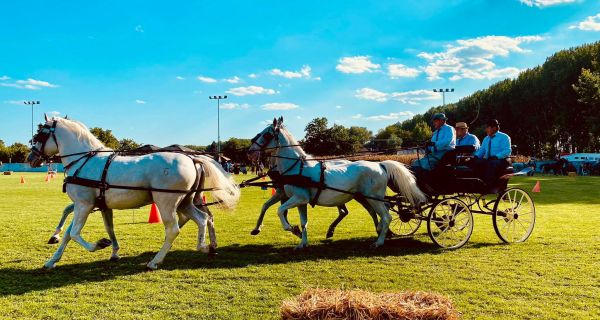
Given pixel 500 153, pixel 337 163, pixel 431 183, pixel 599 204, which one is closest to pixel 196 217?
pixel 337 163

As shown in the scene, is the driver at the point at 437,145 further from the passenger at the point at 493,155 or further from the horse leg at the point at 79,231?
the horse leg at the point at 79,231

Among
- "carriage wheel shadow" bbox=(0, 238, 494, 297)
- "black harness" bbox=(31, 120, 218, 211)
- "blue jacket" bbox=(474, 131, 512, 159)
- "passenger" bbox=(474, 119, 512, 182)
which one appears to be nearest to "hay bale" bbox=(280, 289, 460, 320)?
"carriage wheel shadow" bbox=(0, 238, 494, 297)

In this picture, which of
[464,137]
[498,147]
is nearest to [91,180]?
[464,137]

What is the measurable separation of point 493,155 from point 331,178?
3583 millimetres

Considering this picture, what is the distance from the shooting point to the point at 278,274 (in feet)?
23.9

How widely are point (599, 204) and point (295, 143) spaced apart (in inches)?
583

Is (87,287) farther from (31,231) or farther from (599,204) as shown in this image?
(599,204)

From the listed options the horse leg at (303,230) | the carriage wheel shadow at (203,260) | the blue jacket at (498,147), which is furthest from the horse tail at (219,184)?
the blue jacket at (498,147)

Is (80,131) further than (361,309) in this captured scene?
Yes

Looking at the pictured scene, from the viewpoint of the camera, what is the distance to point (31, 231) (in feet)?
38.8

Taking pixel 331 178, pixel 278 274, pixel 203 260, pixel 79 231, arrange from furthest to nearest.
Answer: pixel 331 178, pixel 203 260, pixel 79 231, pixel 278 274

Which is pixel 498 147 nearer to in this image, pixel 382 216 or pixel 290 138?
pixel 382 216

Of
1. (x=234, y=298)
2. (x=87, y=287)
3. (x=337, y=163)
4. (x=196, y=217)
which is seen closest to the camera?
(x=234, y=298)

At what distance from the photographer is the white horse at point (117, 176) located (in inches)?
307
